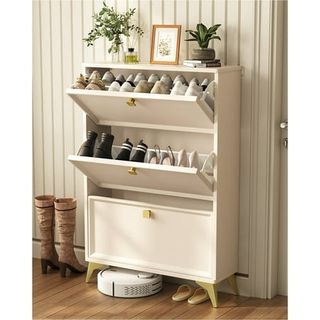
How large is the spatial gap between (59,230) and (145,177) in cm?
75

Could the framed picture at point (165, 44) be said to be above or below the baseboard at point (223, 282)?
above

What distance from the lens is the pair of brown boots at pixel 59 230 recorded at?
4363 millimetres

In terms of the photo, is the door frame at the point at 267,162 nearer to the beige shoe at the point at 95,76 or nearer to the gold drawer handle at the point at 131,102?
the gold drawer handle at the point at 131,102

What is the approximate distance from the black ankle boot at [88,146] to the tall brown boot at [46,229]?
55 cm

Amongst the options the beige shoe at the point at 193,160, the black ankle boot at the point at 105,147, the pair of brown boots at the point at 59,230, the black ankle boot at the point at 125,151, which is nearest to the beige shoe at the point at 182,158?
the beige shoe at the point at 193,160

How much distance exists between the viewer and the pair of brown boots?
436 cm

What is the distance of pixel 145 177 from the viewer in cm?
399

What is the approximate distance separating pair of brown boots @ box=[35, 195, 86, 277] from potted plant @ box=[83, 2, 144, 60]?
1006mm

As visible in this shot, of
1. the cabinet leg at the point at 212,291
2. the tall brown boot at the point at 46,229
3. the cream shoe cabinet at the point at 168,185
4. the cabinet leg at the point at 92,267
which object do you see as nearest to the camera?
the cream shoe cabinet at the point at 168,185

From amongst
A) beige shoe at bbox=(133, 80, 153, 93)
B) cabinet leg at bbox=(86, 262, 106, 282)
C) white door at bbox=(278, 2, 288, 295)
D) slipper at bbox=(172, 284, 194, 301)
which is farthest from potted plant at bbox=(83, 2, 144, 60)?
slipper at bbox=(172, 284, 194, 301)

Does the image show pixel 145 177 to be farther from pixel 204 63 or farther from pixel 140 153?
pixel 204 63

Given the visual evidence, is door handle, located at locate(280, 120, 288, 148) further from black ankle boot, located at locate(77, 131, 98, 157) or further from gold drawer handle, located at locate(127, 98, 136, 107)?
black ankle boot, located at locate(77, 131, 98, 157)

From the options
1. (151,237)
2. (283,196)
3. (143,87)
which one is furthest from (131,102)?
(283,196)
